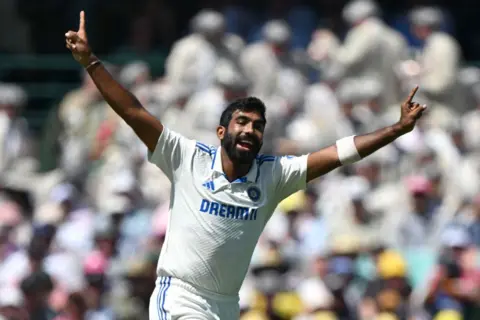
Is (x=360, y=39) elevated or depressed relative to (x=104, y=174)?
elevated

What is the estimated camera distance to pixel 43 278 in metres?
12.5

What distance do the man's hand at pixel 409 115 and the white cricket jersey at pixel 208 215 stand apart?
0.80 metres

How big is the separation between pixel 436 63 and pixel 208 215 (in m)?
7.21

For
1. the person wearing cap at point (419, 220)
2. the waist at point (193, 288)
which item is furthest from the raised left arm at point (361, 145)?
the person wearing cap at point (419, 220)

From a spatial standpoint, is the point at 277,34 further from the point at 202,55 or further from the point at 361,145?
the point at 361,145

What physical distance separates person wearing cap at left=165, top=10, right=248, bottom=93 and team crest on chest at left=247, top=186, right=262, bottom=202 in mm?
6782

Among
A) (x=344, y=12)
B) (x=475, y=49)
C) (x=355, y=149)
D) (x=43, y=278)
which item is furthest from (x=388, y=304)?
(x=475, y=49)

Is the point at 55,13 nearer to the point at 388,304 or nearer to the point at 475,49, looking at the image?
the point at 475,49

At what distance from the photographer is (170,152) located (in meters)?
8.55

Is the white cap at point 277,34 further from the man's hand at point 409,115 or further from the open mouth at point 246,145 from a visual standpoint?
the open mouth at point 246,145

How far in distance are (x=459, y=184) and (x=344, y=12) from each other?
2.99m

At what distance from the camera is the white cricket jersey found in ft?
27.7

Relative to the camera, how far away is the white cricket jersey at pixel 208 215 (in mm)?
8453

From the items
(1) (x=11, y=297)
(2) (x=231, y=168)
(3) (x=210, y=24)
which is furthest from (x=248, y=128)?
Answer: (3) (x=210, y=24)
